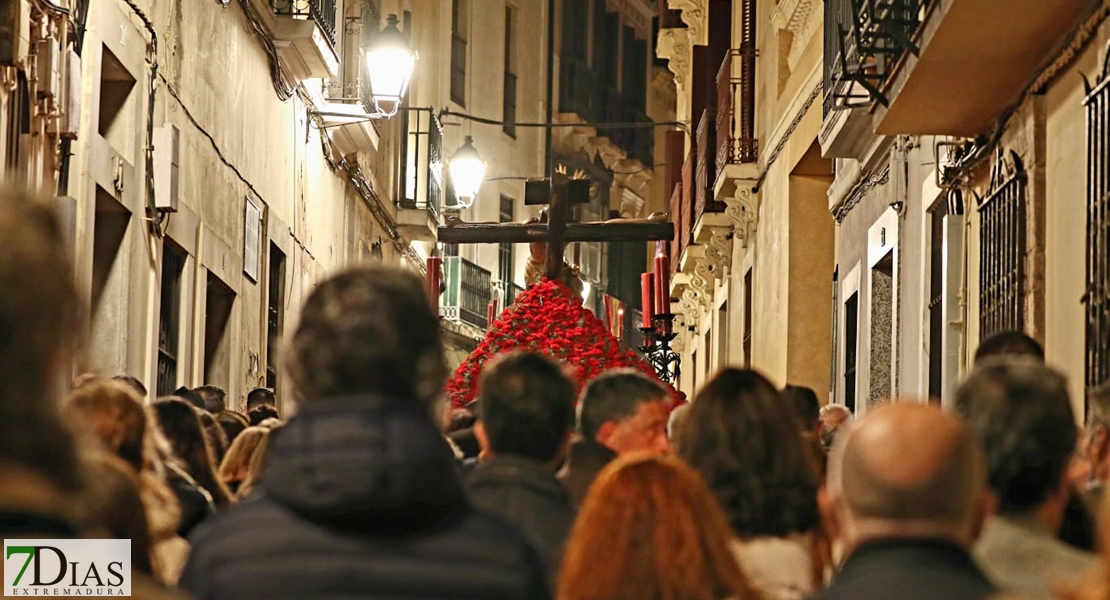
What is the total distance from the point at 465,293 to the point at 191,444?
3137 cm

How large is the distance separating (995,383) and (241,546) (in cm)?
162

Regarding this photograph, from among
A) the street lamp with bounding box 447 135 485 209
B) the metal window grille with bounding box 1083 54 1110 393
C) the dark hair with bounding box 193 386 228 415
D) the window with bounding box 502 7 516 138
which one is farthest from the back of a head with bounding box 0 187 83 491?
the window with bounding box 502 7 516 138

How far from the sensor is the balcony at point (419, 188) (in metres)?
28.9

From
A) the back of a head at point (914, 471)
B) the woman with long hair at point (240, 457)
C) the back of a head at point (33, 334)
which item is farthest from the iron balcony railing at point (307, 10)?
the back of a head at point (33, 334)

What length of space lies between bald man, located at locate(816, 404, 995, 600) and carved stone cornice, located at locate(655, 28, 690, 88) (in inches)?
1064

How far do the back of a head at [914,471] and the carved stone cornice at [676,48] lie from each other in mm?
27008

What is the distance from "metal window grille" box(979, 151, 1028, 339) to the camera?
33.4 ft

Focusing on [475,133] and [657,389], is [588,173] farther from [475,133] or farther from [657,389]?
[657,389]

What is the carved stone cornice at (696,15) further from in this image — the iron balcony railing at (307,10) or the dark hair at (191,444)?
the dark hair at (191,444)

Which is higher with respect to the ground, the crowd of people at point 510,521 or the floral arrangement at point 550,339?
the floral arrangement at point 550,339

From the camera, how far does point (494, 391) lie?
4812 millimetres

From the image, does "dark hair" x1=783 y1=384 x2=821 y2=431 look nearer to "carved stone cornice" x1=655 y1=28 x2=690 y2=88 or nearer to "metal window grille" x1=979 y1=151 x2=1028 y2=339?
"metal window grille" x1=979 y1=151 x2=1028 y2=339

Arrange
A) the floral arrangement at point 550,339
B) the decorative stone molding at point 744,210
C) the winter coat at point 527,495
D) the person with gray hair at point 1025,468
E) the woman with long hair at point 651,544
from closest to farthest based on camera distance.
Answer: the woman with long hair at point 651,544, the person with gray hair at point 1025,468, the winter coat at point 527,495, the floral arrangement at point 550,339, the decorative stone molding at point 744,210

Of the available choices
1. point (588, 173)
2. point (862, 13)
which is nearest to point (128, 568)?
point (862, 13)
